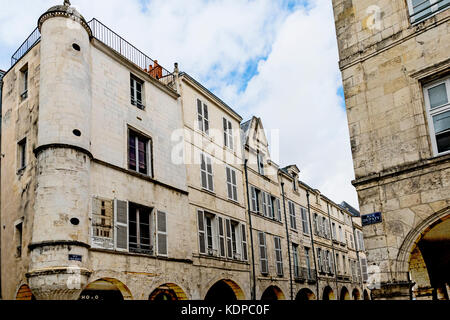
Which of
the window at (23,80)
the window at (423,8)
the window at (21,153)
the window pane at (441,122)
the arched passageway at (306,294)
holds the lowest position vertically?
the arched passageway at (306,294)

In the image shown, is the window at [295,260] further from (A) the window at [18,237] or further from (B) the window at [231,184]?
(A) the window at [18,237]

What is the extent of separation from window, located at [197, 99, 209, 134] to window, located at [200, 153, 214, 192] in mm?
1195

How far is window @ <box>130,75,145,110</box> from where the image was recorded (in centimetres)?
1490

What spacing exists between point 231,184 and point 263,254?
3.58m

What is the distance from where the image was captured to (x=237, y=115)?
70.2 feet

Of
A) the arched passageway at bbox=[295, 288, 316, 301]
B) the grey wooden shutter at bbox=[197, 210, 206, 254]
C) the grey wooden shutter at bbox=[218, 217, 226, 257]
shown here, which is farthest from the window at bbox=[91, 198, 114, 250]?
the arched passageway at bbox=[295, 288, 316, 301]

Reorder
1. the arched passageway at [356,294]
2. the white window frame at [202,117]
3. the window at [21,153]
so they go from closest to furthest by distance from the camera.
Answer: the window at [21,153]
the white window frame at [202,117]
the arched passageway at [356,294]

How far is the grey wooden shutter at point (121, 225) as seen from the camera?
12366 mm

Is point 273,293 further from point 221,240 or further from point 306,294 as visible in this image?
point 221,240

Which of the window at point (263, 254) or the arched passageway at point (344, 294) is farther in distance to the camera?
the arched passageway at point (344, 294)

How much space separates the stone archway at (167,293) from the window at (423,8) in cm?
1010

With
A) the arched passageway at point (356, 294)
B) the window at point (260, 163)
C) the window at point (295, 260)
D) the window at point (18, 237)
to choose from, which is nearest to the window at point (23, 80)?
the window at point (18, 237)
